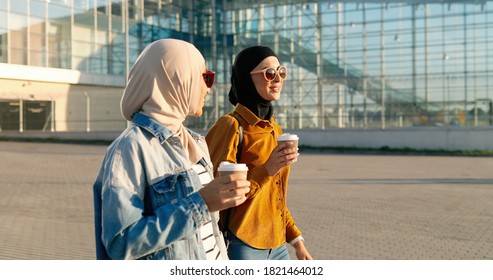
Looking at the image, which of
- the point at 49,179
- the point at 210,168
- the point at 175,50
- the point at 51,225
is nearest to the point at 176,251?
the point at 210,168

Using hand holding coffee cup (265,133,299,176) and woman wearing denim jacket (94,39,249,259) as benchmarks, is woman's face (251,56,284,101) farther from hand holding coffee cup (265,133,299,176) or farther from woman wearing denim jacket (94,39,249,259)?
woman wearing denim jacket (94,39,249,259)

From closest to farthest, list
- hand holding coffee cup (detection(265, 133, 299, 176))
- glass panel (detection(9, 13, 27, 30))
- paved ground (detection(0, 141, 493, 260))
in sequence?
hand holding coffee cup (detection(265, 133, 299, 176)) → paved ground (detection(0, 141, 493, 260)) → glass panel (detection(9, 13, 27, 30))

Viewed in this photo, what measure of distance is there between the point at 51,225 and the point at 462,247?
17.0 feet

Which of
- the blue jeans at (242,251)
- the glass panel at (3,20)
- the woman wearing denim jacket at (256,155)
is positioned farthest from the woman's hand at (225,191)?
the glass panel at (3,20)

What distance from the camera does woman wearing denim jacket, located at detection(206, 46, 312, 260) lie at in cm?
300

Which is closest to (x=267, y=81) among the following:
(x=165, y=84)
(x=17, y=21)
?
(x=165, y=84)

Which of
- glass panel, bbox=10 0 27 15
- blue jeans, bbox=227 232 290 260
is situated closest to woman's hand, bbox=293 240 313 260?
blue jeans, bbox=227 232 290 260

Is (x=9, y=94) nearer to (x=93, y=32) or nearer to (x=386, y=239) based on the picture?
(x=93, y=32)

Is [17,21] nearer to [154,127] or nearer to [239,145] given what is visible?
[239,145]

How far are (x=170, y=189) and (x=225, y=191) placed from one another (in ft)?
0.56

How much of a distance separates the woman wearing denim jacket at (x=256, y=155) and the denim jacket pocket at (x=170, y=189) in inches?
34.2

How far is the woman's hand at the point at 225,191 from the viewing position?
1951mm

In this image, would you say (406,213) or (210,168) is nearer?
(210,168)

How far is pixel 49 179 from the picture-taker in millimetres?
15242
